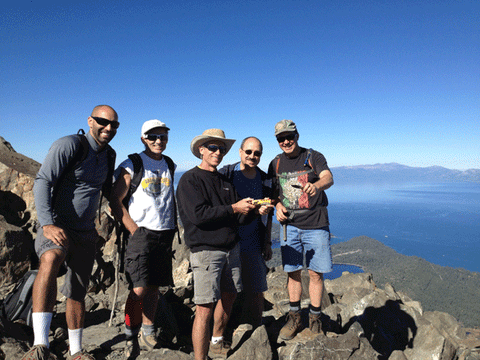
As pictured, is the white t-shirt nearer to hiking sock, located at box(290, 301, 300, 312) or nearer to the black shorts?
the black shorts

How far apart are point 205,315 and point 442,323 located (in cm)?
1374

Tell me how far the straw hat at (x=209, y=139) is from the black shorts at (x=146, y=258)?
5.53ft

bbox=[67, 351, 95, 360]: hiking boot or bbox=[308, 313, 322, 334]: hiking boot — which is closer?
bbox=[67, 351, 95, 360]: hiking boot

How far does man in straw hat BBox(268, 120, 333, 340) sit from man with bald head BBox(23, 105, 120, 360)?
342 centimetres

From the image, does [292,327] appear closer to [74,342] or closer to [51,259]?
[74,342]

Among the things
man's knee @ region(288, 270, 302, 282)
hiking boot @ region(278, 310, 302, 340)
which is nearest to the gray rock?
hiking boot @ region(278, 310, 302, 340)

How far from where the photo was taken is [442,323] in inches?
491

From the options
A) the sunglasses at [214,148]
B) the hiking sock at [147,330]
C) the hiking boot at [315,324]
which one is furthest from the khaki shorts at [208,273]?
the hiking boot at [315,324]

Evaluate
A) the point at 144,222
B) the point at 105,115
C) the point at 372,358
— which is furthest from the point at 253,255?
the point at 105,115

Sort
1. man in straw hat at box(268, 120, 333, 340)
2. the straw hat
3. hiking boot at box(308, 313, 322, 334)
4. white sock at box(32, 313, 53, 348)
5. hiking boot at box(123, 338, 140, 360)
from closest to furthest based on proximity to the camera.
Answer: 1. white sock at box(32, 313, 53, 348)
2. the straw hat
3. hiking boot at box(123, 338, 140, 360)
4. man in straw hat at box(268, 120, 333, 340)
5. hiking boot at box(308, 313, 322, 334)

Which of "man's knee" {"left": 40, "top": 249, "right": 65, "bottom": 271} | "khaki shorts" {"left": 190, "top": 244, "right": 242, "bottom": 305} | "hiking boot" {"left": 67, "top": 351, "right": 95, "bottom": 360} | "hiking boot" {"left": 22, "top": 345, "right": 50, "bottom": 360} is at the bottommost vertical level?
"hiking boot" {"left": 67, "top": 351, "right": 95, "bottom": 360}

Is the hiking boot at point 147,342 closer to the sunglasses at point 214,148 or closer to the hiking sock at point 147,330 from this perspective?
the hiking sock at point 147,330

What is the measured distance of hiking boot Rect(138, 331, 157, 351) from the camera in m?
4.95

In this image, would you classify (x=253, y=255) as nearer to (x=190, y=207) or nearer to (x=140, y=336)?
(x=190, y=207)
